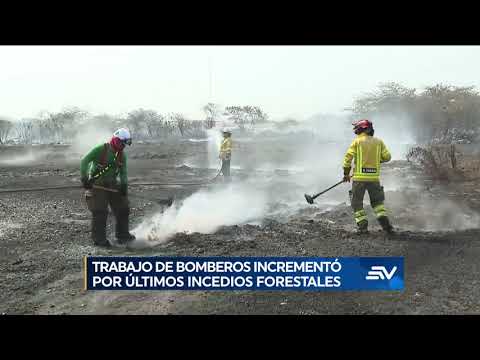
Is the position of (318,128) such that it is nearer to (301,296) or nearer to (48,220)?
(48,220)

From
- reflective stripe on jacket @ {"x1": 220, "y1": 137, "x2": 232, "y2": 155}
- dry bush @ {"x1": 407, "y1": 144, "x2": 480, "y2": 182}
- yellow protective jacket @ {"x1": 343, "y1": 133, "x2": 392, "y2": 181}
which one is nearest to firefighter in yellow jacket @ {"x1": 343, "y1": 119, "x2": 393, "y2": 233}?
yellow protective jacket @ {"x1": 343, "y1": 133, "x2": 392, "y2": 181}

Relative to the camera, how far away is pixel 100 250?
204 inches

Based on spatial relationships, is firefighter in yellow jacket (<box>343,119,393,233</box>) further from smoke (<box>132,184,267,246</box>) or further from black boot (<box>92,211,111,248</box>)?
black boot (<box>92,211,111,248</box>)

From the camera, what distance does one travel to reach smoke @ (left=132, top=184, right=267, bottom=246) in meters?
6.09

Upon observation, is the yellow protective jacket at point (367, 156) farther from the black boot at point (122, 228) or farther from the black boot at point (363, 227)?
the black boot at point (122, 228)

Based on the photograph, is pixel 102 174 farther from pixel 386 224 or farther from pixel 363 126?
pixel 386 224

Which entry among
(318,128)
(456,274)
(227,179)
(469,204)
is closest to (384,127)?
(318,128)

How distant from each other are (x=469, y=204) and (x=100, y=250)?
21.7ft

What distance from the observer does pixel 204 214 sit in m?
7.14

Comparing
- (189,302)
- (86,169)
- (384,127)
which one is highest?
(384,127)

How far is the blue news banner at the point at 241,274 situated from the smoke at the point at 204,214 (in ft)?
6.04

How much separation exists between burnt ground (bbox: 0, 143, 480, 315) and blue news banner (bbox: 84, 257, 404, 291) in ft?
0.31

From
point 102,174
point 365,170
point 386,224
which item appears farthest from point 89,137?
point 386,224

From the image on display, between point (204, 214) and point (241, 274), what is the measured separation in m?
3.59
